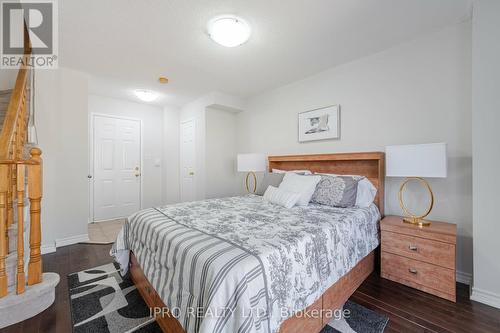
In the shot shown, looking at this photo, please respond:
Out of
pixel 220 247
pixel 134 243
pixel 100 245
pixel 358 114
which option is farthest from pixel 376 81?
pixel 100 245

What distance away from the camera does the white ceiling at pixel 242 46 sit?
5.97ft

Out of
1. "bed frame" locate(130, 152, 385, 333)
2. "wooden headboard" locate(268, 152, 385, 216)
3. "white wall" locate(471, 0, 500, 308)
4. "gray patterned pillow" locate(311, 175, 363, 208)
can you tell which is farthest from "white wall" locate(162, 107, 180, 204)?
"white wall" locate(471, 0, 500, 308)

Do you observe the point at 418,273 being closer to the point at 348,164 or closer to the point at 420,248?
the point at 420,248

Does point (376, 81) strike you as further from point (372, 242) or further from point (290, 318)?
point (290, 318)

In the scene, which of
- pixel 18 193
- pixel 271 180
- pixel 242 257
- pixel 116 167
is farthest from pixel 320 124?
pixel 116 167

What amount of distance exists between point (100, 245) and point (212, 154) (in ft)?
7.41

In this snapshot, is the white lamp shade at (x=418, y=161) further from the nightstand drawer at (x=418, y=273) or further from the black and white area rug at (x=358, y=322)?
the black and white area rug at (x=358, y=322)

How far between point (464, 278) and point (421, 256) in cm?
60

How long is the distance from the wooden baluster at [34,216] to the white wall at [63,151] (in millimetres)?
1418

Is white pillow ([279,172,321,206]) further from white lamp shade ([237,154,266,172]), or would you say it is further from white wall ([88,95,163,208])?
white wall ([88,95,163,208])

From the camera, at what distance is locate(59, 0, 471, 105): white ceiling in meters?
1.82

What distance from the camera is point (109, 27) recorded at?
2.08m

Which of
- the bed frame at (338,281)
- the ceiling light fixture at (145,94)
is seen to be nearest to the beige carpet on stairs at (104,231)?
the bed frame at (338,281)

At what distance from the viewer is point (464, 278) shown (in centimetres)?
199
